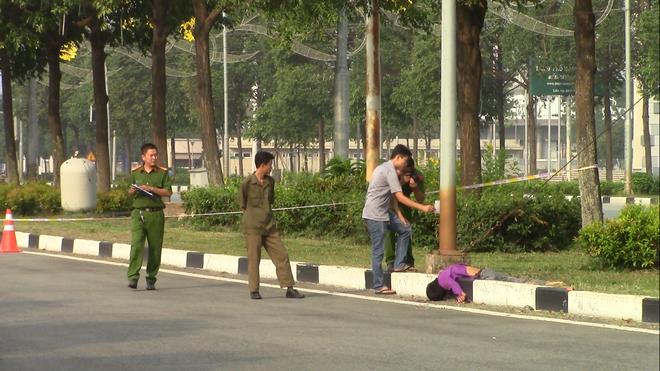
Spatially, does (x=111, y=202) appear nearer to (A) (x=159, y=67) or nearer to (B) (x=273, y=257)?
(A) (x=159, y=67)

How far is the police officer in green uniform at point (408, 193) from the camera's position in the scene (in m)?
10.8

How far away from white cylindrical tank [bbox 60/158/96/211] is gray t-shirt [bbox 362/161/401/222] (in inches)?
546

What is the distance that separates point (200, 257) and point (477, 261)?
3.71 meters

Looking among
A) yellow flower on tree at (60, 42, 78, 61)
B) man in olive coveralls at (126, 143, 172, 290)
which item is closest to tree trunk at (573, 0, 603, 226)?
man in olive coveralls at (126, 143, 172, 290)

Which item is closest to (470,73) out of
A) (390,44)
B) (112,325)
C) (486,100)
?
(112,325)

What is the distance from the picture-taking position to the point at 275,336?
23.7ft

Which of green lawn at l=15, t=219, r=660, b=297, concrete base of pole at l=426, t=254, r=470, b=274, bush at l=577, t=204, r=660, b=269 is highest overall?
bush at l=577, t=204, r=660, b=269

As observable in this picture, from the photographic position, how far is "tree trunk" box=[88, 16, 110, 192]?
2478 centimetres

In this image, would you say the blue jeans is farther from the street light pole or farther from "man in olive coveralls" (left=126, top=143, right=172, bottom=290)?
"man in olive coveralls" (left=126, top=143, right=172, bottom=290)

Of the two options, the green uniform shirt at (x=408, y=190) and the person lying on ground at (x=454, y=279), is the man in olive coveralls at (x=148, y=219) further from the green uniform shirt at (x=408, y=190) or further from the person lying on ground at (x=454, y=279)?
the person lying on ground at (x=454, y=279)

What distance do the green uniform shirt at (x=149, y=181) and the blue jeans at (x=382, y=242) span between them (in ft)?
7.32

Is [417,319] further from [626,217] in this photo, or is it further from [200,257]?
[200,257]

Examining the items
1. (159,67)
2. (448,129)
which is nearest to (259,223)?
(448,129)

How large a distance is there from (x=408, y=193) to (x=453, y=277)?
6.15 ft
